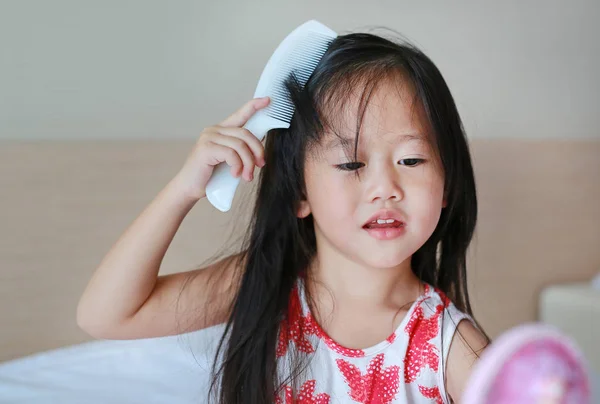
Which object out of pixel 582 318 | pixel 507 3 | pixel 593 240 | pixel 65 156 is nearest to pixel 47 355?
pixel 65 156

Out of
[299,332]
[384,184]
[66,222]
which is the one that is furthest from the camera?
[66,222]

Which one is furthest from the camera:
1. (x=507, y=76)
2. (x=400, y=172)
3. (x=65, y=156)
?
(x=507, y=76)

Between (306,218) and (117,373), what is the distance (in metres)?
0.37

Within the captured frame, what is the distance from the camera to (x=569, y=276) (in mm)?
1672

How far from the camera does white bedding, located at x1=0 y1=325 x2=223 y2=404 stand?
3.08 feet

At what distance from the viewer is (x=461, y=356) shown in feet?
2.53

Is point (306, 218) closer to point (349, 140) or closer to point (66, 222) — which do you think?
point (349, 140)

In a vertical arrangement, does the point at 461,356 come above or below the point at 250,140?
below

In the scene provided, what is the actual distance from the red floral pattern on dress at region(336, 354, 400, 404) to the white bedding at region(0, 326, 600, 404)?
0.79 ft

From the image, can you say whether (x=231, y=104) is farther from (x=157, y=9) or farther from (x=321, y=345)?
(x=321, y=345)

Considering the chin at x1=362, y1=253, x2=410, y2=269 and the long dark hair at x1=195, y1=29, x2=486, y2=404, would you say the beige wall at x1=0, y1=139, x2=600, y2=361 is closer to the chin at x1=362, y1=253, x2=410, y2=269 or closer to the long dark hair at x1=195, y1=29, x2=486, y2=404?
the long dark hair at x1=195, y1=29, x2=486, y2=404

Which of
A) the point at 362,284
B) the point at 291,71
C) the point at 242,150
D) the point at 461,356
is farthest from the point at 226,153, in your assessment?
the point at 461,356

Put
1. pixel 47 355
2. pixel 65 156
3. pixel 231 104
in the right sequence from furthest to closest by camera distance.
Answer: pixel 231 104, pixel 65 156, pixel 47 355

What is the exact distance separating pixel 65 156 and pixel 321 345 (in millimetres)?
567
